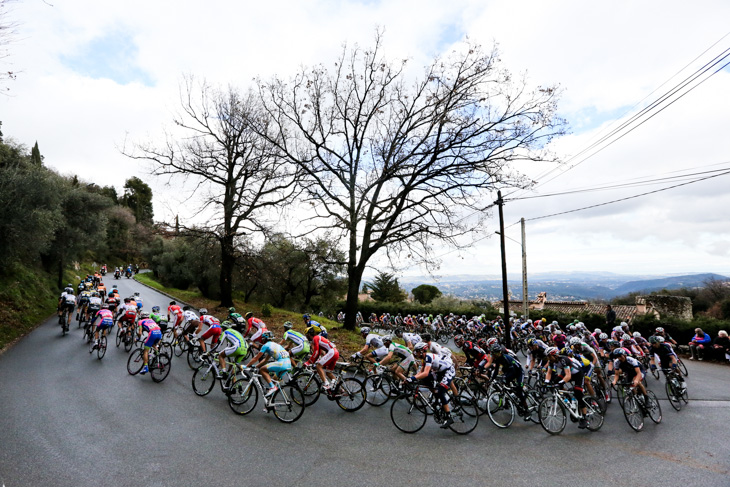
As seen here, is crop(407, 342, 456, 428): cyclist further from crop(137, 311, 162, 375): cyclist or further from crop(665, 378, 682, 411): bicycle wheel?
crop(137, 311, 162, 375): cyclist

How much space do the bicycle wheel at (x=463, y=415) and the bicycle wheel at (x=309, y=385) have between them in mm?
2976

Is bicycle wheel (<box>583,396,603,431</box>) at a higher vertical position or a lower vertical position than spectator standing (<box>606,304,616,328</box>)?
lower

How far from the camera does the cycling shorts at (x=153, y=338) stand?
31.7ft

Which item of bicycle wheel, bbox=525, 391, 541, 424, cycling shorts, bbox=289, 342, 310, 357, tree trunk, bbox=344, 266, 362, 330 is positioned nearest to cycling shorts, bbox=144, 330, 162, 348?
→ cycling shorts, bbox=289, 342, 310, 357

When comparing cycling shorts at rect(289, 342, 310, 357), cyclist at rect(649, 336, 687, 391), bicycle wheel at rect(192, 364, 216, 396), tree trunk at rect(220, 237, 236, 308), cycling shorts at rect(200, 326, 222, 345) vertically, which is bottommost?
bicycle wheel at rect(192, 364, 216, 396)

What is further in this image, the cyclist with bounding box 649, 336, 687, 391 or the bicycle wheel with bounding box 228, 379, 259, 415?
the cyclist with bounding box 649, 336, 687, 391

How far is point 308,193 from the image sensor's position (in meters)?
18.8

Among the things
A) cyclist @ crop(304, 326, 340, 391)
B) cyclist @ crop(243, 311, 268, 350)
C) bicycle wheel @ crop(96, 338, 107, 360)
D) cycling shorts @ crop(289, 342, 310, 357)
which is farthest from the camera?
bicycle wheel @ crop(96, 338, 107, 360)

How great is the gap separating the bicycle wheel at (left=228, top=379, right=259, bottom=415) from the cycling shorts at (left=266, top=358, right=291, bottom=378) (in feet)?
1.81

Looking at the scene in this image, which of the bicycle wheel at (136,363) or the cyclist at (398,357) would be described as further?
the bicycle wheel at (136,363)

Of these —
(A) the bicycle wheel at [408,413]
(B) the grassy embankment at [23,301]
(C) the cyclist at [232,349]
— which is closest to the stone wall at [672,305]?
(A) the bicycle wheel at [408,413]

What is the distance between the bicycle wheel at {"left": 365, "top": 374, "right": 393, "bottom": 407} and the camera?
29.2 ft

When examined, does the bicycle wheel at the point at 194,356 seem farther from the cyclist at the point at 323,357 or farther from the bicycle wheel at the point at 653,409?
the bicycle wheel at the point at 653,409

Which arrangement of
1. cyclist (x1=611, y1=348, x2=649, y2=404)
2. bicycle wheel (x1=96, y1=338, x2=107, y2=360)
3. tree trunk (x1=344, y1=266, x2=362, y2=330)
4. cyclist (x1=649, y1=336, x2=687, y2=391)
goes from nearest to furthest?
cyclist (x1=611, y1=348, x2=649, y2=404), cyclist (x1=649, y1=336, x2=687, y2=391), bicycle wheel (x1=96, y1=338, x2=107, y2=360), tree trunk (x1=344, y1=266, x2=362, y2=330)
